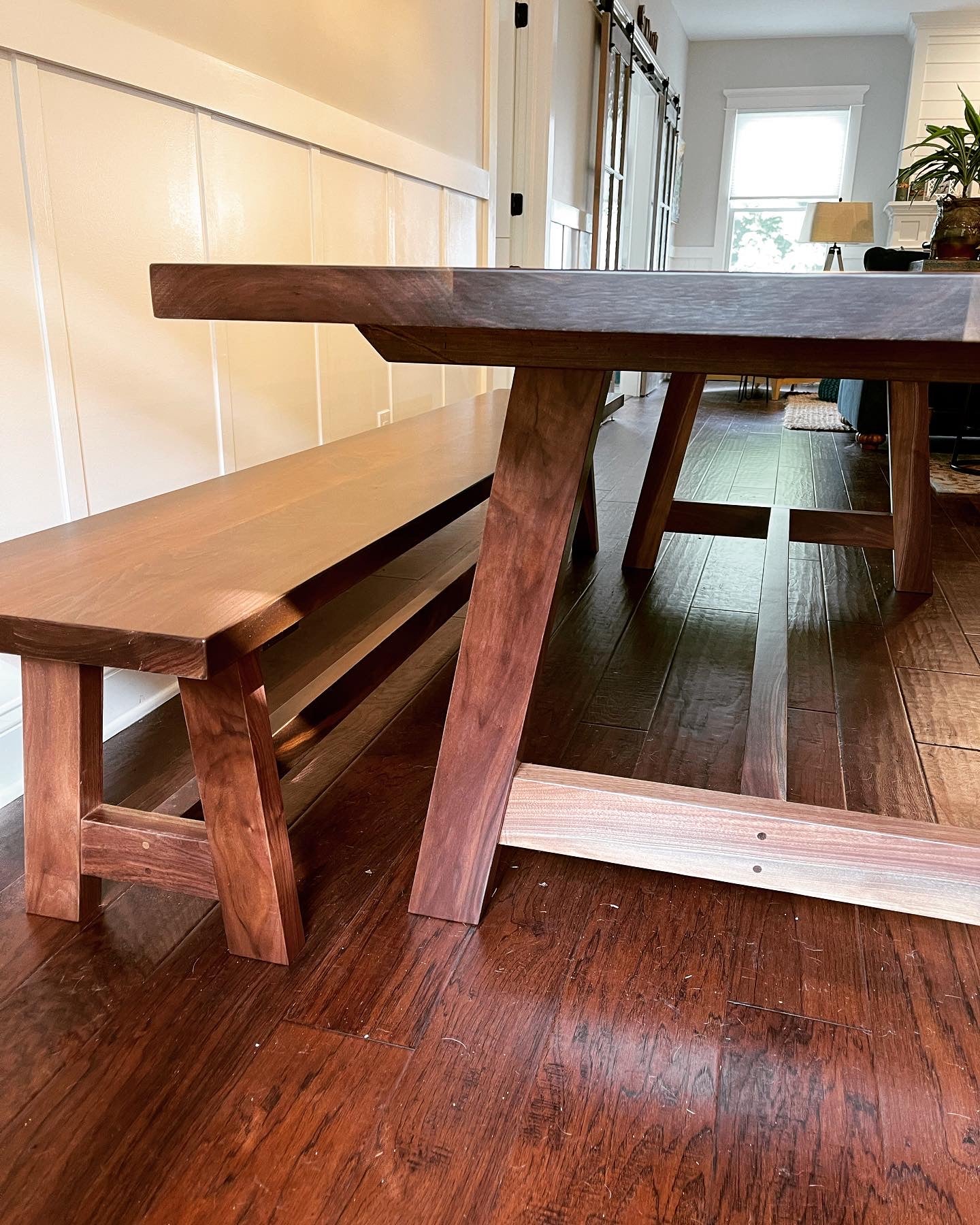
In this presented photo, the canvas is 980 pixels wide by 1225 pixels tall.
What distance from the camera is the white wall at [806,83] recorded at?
727cm

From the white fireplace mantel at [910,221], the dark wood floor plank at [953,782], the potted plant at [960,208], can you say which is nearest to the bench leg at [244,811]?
the dark wood floor plank at [953,782]

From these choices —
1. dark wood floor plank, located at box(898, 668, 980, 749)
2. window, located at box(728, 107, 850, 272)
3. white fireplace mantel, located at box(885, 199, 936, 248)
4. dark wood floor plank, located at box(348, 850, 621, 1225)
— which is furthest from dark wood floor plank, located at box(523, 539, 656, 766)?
window, located at box(728, 107, 850, 272)

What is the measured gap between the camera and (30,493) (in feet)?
4.13

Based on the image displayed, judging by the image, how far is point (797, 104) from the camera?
7.45 meters

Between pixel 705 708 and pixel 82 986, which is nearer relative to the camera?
pixel 82 986

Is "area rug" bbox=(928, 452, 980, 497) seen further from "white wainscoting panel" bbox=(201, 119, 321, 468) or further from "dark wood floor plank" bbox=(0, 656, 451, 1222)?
"dark wood floor plank" bbox=(0, 656, 451, 1222)

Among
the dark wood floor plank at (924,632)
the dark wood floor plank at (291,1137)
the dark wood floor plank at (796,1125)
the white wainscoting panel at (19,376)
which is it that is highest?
the white wainscoting panel at (19,376)

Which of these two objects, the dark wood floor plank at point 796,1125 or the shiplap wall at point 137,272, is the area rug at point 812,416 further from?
the dark wood floor plank at point 796,1125

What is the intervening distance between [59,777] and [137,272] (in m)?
0.83

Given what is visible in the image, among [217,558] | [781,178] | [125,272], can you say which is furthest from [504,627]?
[781,178]

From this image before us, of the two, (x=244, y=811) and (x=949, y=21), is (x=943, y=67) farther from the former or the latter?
(x=244, y=811)

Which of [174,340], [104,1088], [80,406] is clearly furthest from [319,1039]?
[174,340]

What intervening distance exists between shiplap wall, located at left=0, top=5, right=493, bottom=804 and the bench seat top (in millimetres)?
198

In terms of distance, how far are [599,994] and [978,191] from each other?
6695 millimetres
